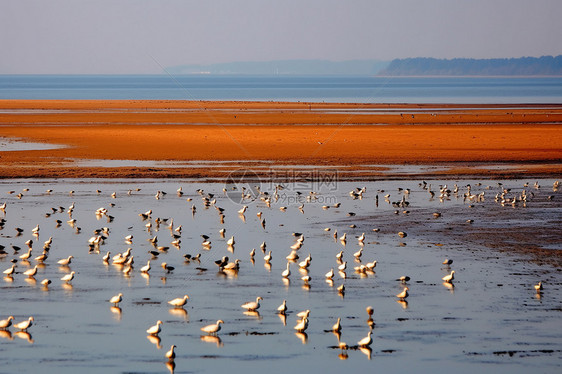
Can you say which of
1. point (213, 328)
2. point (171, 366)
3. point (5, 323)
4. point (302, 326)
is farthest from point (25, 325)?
point (302, 326)

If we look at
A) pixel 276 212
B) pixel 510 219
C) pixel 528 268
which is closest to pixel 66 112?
pixel 276 212

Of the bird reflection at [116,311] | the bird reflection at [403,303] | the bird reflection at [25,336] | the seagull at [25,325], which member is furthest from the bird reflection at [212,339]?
the bird reflection at [403,303]

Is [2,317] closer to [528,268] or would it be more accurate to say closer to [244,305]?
[244,305]

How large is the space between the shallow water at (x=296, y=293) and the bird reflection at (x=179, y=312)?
28 mm

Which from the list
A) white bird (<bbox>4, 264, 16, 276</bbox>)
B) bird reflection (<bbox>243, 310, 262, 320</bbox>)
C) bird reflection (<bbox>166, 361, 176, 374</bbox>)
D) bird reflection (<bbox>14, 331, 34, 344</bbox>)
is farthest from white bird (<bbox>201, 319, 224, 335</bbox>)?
white bird (<bbox>4, 264, 16, 276</bbox>)

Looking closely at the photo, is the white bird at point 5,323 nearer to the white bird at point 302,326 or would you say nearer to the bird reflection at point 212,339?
the bird reflection at point 212,339

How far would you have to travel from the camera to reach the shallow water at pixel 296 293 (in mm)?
16516

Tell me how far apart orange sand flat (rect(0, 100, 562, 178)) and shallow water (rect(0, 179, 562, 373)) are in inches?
450

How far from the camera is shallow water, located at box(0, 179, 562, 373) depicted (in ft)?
54.2

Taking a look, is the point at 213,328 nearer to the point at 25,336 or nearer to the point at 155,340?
the point at 155,340

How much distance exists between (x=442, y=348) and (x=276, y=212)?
16.4 m

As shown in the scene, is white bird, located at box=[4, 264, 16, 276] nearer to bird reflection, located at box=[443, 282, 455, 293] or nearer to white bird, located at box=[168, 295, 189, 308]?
white bird, located at box=[168, 295, 189, 308]

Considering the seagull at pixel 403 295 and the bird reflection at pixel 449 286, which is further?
the bird reflection at pixel 449 286

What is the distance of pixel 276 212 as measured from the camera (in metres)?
32.8
